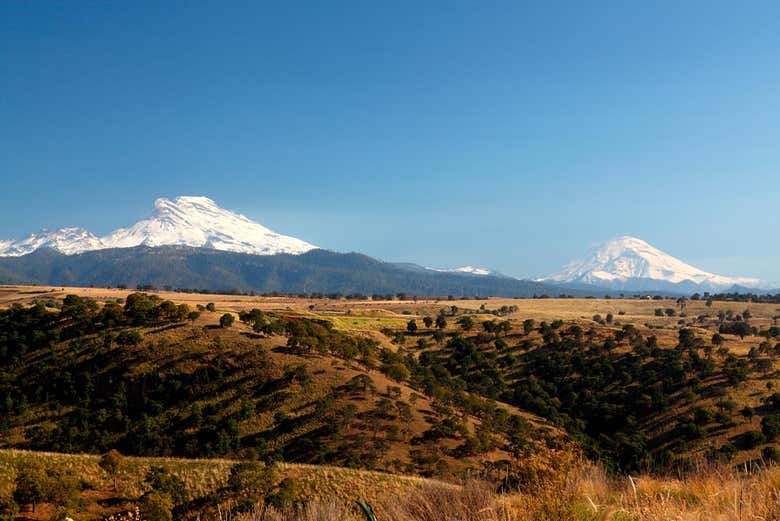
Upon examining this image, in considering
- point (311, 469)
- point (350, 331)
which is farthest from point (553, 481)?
point (350, 331)

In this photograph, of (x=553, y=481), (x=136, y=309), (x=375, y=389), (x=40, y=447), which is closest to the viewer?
(x=553, y=481)

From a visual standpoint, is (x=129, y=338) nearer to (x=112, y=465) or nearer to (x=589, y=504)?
(x=112, y=465)

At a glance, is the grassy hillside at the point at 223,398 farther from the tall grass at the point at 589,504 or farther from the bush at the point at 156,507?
the tall grass at the point at 589,504

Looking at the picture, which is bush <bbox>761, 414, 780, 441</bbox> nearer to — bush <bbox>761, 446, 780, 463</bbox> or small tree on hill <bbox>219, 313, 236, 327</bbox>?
bush <bbox>761, 446, 780, 463</bbox>

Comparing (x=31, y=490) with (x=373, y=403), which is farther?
(x=373, y=403)

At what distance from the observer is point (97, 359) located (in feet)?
238

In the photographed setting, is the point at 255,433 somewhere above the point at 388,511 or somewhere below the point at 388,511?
below

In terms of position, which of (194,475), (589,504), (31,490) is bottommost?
(194,475)

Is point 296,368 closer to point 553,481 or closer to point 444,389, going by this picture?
point 444,389

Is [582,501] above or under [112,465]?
above

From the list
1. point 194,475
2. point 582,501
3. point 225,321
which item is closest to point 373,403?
point 194,475

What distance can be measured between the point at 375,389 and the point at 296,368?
11.8m

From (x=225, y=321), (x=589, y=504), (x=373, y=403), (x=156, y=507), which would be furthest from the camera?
(x=225, y=321)

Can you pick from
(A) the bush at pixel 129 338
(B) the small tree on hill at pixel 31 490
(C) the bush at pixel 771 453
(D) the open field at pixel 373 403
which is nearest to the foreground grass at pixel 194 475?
(D) the open field at pixel 373 403
